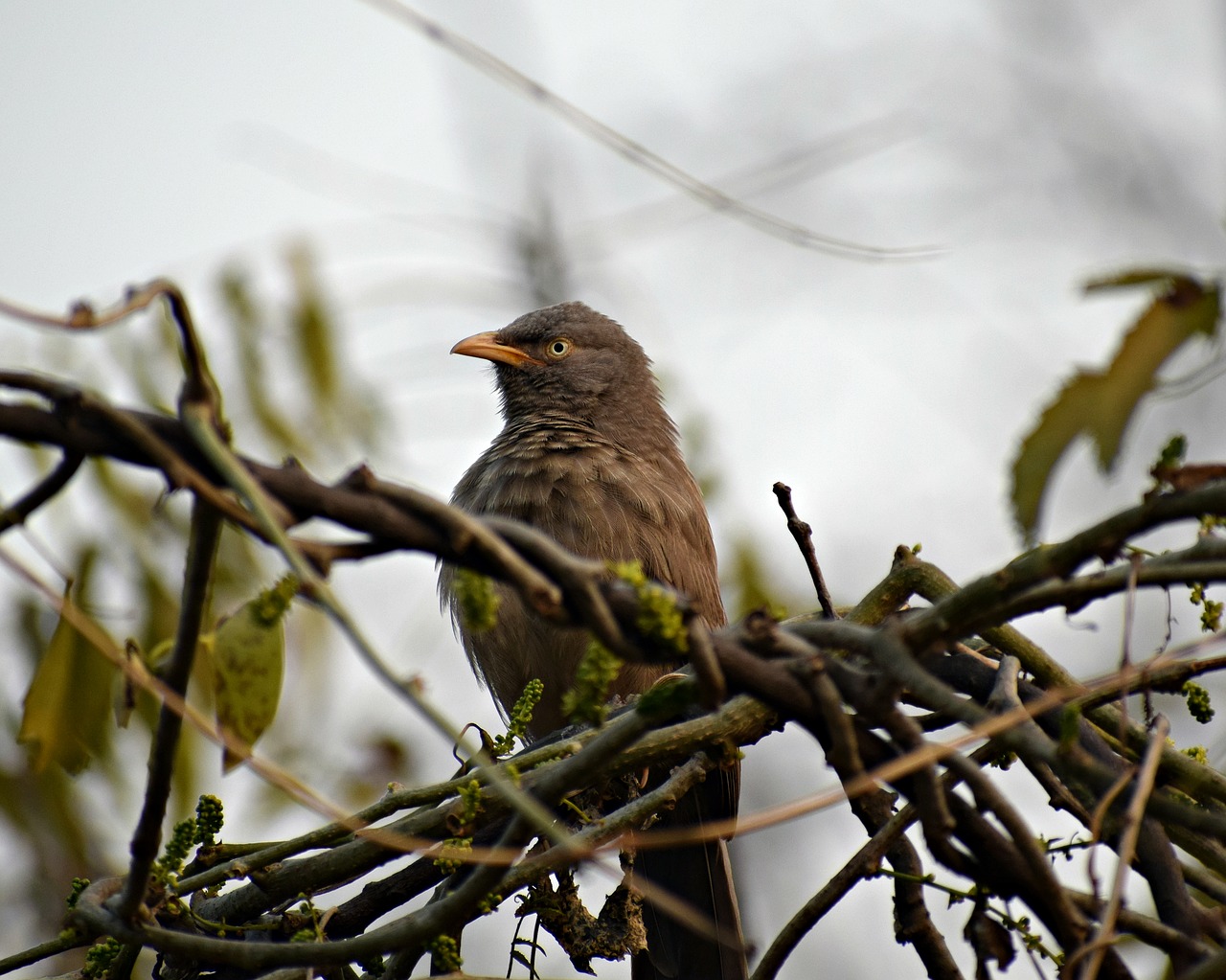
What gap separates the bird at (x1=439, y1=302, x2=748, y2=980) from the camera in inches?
161

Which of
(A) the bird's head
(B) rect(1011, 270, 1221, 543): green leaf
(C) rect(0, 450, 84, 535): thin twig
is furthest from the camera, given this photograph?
(A) the bird's head

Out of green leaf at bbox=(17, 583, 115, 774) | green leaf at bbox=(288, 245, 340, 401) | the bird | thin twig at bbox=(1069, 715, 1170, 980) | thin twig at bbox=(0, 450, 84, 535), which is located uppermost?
green leaf at bbox=(288, 245, 340, 401)

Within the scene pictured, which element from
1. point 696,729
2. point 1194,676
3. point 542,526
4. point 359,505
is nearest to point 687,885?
point 542,526

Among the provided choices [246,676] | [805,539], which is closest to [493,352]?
[805,539]

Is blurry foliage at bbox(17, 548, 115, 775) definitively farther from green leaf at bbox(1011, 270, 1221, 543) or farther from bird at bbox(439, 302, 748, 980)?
bird at bbox(439, 302, 748, 980)

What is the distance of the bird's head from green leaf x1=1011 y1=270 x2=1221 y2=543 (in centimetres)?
323

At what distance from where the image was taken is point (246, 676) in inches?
61.7

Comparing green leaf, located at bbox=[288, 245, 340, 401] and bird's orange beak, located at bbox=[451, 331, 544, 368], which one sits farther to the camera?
bird's orange beak, located at bbox=[451, 331, 544, 368]

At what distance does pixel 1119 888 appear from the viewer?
155 cm

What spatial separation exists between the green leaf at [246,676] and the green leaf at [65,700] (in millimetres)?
352

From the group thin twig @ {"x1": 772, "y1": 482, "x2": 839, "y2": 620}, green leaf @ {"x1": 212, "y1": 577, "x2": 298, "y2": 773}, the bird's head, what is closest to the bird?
the bird's head

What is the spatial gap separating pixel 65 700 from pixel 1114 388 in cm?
196

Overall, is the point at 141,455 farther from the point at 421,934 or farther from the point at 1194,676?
the point at 1194,676

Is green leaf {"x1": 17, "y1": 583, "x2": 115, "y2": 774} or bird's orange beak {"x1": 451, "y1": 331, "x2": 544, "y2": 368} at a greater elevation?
bird's orange beak {"x1": 451, "y1": 331, "x2": 544, "y2": 368}
